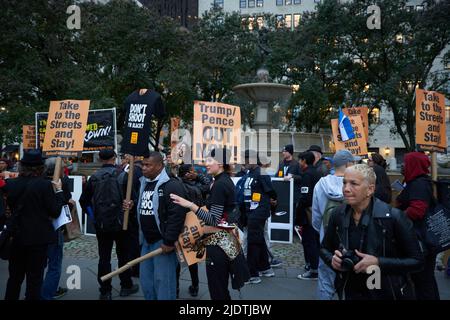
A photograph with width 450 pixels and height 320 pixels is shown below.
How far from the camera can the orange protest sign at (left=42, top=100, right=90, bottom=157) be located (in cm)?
673

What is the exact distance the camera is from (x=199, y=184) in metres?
7.06

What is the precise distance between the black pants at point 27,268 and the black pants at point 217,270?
188cm

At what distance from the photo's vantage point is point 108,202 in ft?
18.2

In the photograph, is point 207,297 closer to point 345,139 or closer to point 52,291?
point 52,291

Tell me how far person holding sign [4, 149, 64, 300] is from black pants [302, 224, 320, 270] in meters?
3.91

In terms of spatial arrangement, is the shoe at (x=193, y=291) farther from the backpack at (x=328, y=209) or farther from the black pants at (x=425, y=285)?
the black pants at (x=425, y=285)

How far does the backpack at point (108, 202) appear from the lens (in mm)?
5508

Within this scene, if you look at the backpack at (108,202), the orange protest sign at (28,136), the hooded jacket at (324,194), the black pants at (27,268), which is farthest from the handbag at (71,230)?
the orange protest sign at (28,136)

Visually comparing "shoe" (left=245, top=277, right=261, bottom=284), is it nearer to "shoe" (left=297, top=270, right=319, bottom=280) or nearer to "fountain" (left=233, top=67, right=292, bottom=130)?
"shoe" (left=297, top=270, right=319, bottom=280)

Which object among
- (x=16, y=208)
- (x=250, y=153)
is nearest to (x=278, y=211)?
(x=250, y=153)

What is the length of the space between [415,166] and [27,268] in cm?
444

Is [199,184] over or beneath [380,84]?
beneath

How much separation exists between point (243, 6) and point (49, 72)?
50.3 metres

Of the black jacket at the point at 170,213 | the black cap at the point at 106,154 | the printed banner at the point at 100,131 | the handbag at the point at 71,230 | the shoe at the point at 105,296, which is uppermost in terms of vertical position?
the printed banner at the point at 100,131
